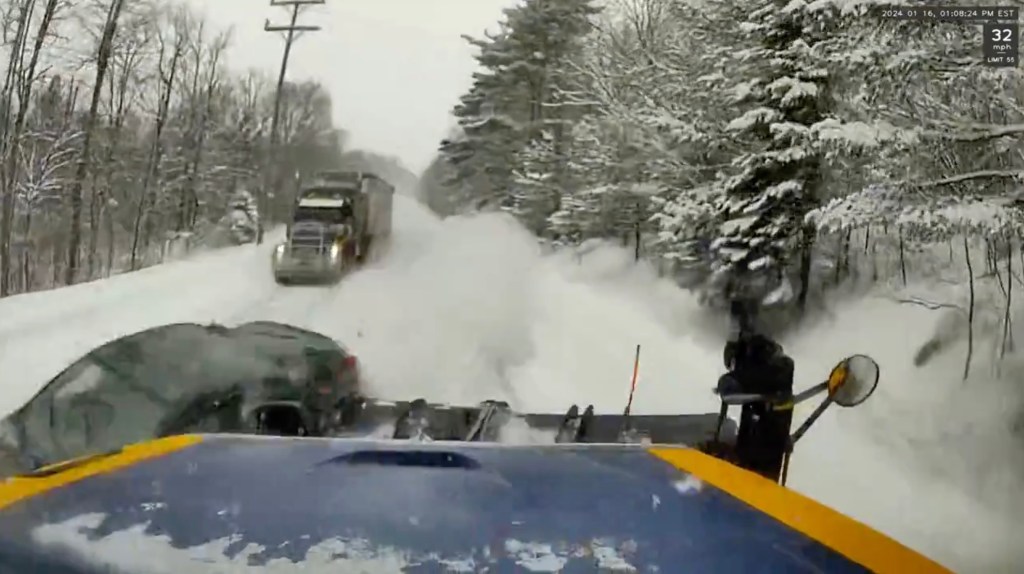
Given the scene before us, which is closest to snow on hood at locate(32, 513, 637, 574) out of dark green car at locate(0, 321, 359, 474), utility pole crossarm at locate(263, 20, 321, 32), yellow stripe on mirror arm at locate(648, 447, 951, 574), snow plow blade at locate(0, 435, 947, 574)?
snow plow blade at locate(0, 435, 947, 574)

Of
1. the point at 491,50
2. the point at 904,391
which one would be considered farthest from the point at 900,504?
the point at 491,50

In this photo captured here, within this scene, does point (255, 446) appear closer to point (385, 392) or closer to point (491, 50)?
point (385, 392)

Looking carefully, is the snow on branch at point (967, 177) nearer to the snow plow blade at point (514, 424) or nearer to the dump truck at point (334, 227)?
the snow plow blade at point (514, 424)

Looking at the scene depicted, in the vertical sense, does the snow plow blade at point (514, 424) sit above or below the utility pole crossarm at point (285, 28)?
below

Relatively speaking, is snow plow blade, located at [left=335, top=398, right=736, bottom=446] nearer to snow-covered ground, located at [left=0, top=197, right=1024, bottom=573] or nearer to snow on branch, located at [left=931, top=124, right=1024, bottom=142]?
snow-covered ground, located at [left=0, top=197, right=1024, bottom=573]

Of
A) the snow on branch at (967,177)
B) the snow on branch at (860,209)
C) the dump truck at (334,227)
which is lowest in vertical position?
the dump truck at (334,227)

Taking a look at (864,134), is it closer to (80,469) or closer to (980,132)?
(980,132)

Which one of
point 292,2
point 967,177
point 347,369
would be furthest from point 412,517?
point 292,2

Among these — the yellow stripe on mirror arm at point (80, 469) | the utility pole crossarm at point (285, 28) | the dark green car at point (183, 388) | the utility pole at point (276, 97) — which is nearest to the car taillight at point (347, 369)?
the dark green car at point (183, 388)

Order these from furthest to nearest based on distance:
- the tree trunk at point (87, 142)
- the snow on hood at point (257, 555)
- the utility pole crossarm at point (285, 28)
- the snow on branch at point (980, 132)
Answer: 1. the utility pole crossarm at point (285, 28)
2. the tree trunk at point (87, 142)
3. the snow on branch at point (980, 132)
4. the snow on hood at point (257, 555)
